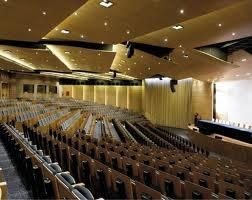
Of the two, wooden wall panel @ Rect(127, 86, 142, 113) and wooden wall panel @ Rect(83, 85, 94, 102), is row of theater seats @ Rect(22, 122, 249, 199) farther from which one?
wooden wall panel @ Rect(83, 85, 94, 102)

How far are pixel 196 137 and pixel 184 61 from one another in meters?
3.54

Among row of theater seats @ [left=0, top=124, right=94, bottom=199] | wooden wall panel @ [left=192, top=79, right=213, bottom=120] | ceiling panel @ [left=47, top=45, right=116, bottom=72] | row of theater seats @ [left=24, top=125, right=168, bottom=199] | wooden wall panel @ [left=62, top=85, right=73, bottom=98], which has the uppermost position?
ceiling panel @ [left=47, top=45, right=116, bottom=72]

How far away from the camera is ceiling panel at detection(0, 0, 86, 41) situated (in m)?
4.23

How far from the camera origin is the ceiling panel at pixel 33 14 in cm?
423

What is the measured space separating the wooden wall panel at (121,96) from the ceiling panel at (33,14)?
16.4 metres

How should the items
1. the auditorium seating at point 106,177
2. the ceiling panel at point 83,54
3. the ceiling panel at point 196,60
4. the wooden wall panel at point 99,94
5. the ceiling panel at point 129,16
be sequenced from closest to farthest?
1. the auditorium seating at point 106,177
2. the ceiling panel at point 129,16
3. the ceiling panel at point 196,60
4. the ceiling panel at point 83,54
5. the wooden wall panel at point 99,94

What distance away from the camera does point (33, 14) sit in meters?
4.90

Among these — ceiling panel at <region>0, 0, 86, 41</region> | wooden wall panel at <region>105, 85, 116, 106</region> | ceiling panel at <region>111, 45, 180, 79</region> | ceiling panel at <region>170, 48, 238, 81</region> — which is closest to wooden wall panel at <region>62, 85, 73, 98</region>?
wooden wall panel at <region>105, 85, 116, 106</region>

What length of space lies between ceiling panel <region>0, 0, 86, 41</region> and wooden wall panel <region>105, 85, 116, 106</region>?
55.7 ft

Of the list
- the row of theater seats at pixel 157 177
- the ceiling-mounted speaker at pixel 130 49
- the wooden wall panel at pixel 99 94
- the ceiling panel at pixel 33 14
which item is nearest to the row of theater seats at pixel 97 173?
the row of theater seats at pixel 157 177

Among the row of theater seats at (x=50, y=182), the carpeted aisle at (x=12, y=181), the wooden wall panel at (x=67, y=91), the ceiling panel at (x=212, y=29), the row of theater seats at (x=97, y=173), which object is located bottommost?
the carpeted aisle at (x=12, y=181)

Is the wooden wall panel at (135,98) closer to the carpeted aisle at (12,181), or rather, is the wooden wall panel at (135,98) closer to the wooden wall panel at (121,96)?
the wooden wall panel at (121,96)

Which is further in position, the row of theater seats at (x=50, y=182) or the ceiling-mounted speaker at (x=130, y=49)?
the ceiling-mounted speaker at (x=130, y=49)

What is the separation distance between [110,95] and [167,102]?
269 inches
